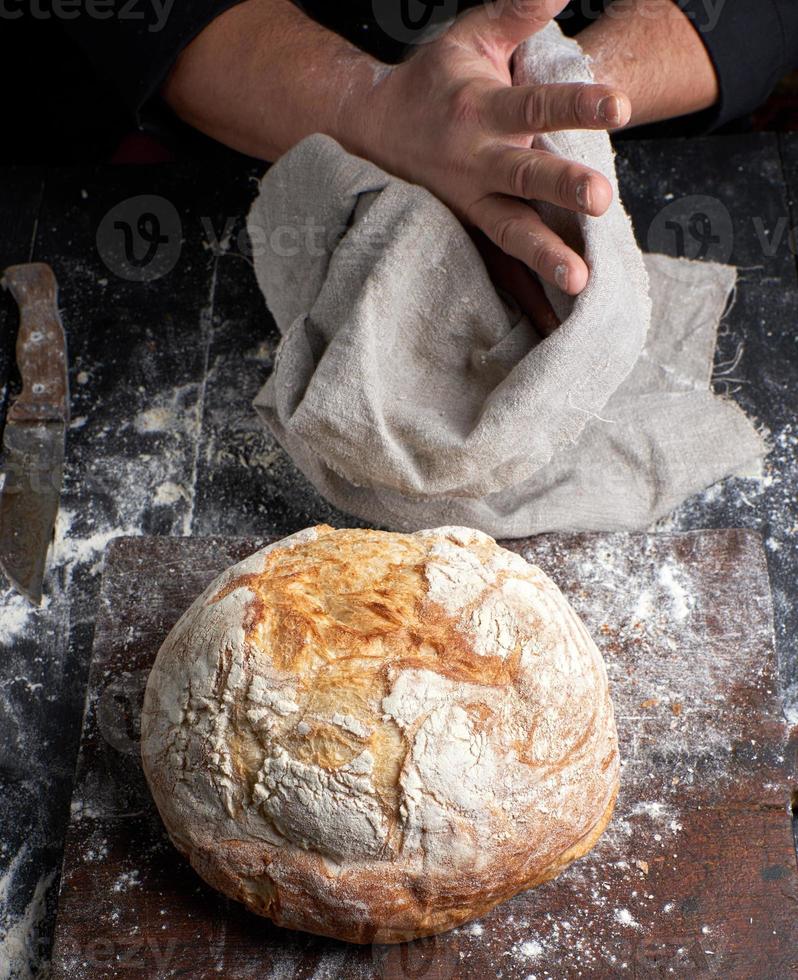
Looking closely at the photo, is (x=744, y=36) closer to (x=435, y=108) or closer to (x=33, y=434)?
(x=435, y=108)

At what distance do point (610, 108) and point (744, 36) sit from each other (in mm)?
747

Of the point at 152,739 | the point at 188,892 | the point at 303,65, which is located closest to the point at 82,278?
the point at 303,65

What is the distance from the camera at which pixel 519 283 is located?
5.17 ft

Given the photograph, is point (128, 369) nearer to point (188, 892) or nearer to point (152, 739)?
point (152, 739)

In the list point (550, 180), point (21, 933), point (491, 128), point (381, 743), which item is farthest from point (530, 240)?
point (21, 933)

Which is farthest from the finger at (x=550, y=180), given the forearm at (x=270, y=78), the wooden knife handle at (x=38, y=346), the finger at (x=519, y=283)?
the wooden knife handle at (x=38, y=346)

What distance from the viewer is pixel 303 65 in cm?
173

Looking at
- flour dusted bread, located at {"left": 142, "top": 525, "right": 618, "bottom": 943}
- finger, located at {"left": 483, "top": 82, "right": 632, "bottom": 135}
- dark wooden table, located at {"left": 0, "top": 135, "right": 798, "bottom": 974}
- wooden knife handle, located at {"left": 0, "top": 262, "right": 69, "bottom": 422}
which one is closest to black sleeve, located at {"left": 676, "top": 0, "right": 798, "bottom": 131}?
dark wooden table, located at {"left": 0, "top": 135, "right": 798, "bottom": 974}

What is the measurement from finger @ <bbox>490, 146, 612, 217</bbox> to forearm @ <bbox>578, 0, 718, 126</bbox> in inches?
18.2

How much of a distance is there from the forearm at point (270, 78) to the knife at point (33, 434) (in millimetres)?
445

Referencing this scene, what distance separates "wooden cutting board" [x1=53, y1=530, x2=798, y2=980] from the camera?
1220mm

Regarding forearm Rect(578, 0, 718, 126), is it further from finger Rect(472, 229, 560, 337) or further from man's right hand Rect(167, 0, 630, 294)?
finger Rect(472, 229, 560, 337)

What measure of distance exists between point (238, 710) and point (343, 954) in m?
0.35

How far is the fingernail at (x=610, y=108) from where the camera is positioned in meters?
1.31
